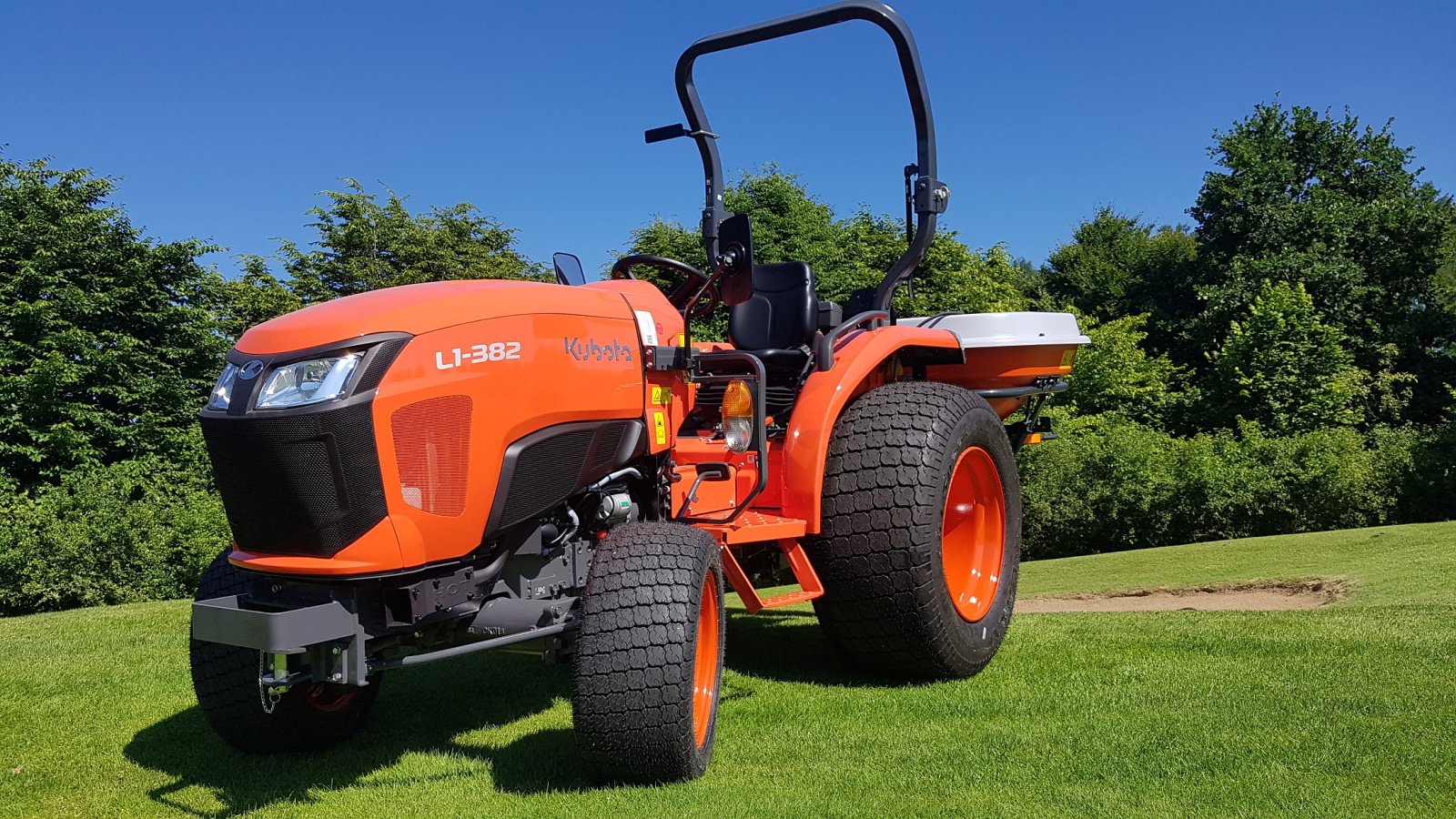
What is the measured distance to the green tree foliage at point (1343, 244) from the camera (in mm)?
24359

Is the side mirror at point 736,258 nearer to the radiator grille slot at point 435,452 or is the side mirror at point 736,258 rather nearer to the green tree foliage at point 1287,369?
the radiator grille slot at point 435,452

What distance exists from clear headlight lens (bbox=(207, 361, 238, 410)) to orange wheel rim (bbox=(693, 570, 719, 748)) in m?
1.42

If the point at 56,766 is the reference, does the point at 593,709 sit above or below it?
above

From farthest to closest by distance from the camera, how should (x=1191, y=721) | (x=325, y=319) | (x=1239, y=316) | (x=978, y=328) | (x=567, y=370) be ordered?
(x=1239, y=316), (x=978, y=328), (x=1191, y=721), (x=567, y=370), (x=325, y=319)

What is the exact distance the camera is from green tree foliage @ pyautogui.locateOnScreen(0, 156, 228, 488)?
1602 cm

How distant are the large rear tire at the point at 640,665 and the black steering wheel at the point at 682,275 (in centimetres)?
111

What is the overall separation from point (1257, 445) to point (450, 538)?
628 inches

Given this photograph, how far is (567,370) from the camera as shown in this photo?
3217 mm

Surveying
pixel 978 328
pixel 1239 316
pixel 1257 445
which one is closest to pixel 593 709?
pixel 978 328

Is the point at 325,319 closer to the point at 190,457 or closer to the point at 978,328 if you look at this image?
the point at 978,328

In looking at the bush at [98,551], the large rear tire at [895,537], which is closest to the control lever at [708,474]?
the large rear tire at [895,537]

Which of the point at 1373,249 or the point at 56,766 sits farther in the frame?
the point at 1373,249

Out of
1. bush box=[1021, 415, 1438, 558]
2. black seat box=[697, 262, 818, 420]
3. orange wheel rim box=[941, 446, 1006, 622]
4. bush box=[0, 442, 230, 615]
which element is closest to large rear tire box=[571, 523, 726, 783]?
black seat box=[697, 262, 818, 420]

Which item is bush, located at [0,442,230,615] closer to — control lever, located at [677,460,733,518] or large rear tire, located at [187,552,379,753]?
large rear tire, located at [187,552,379,753]
